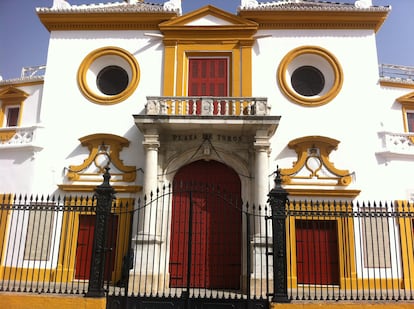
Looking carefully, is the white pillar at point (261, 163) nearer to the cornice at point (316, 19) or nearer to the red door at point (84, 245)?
the cornice at point (316, 19)

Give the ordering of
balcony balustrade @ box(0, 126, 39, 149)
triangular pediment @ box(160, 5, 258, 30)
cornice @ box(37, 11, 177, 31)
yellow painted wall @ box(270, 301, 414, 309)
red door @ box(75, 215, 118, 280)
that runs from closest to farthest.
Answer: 1. yellow painted wall @ box(270, 301, 414, 309)
2. red door @ box(75, 215, 118, 280)
3. balcony balustrade @ box(0, 126, 39, 149)
4. triangular pediment @ box(160, 5, 258, 30)
5. cornice @ box(37, 11, 177, 31)

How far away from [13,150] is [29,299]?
7150mm

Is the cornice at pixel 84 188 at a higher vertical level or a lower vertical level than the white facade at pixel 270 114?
lower

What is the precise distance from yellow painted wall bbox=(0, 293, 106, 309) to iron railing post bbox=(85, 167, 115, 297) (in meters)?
0.16

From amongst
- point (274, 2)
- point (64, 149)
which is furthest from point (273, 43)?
point (64, 149)

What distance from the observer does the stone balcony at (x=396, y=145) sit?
1288 cm

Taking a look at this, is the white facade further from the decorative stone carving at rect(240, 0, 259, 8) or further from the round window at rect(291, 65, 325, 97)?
the decorative stone carving at rect(240, 0, 259, 8)

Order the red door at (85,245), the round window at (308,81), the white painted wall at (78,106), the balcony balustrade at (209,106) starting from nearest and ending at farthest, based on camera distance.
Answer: the balcony balustrade at (209,106) → the red door at (85,245) → the white painted wall at (78,106) → the round window at (308,81)

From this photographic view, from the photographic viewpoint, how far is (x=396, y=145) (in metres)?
13.1

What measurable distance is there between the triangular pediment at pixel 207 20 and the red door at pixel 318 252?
24.2ft

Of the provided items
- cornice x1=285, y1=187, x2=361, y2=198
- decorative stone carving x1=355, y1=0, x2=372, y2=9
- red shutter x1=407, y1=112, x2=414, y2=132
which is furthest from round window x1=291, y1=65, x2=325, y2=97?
cornice x1=285, y1=187, x2=361, y2=198

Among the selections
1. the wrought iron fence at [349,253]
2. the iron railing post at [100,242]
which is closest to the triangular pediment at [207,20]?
the wrought iron fence at [349,253]

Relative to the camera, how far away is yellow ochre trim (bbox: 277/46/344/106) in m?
13.5

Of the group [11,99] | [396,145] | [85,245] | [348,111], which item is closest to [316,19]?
Answer: [348,111]
